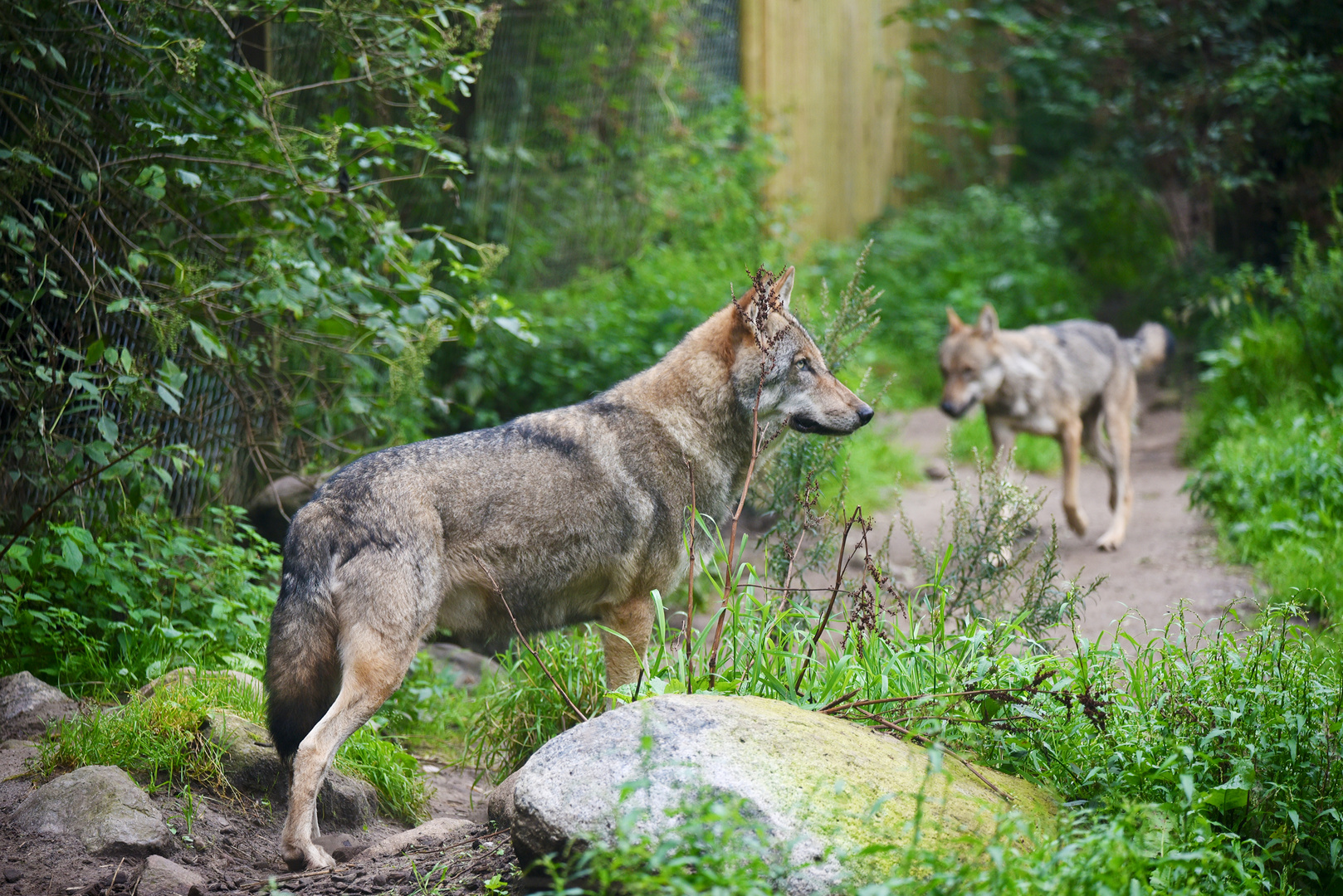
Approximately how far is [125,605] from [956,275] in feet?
33.0

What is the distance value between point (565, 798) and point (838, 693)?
3.77 ft

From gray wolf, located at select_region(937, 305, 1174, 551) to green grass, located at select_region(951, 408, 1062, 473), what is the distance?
0.93 metres

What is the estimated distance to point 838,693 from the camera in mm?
3352

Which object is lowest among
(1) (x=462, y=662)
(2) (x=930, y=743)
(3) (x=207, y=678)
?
(1) (x=462, y=662)

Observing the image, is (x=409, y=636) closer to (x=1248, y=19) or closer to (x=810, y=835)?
(x=810, y=835)

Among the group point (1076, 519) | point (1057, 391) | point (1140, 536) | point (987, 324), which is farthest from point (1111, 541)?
point (987, 324)

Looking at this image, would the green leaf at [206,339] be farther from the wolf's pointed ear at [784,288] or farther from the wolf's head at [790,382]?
the wolf's pointed ear at [784,288]

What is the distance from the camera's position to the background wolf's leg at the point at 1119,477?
729 centimetres

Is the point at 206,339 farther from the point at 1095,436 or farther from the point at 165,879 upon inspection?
the point at 1095,436

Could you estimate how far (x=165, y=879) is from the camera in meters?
3.03

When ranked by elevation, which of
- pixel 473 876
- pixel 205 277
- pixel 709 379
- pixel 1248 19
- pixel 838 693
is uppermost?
pixel 1248 19

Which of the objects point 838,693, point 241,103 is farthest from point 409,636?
point 241,103

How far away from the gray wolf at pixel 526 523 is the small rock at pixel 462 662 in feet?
5.39

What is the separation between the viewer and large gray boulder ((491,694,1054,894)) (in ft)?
8.07
